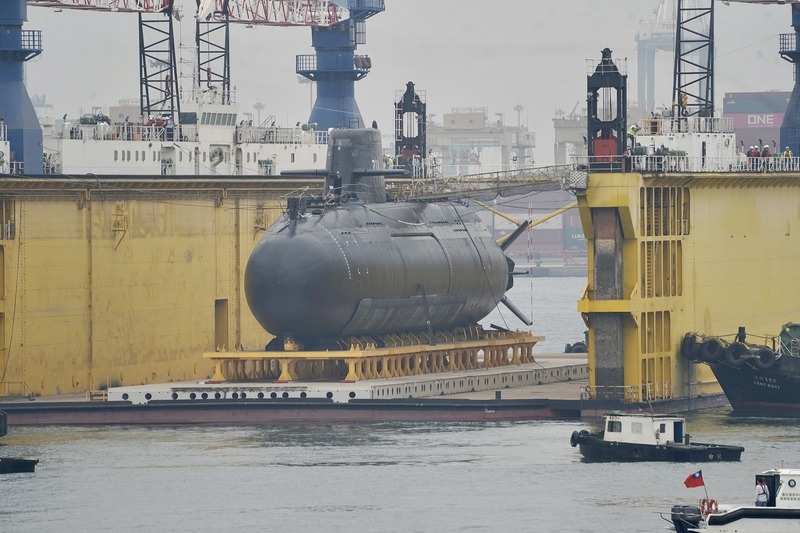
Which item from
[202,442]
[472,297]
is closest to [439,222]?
[472,297]

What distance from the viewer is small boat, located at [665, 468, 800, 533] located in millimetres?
51062

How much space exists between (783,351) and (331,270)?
1707 centimetres

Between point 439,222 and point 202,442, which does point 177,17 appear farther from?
point 202,442

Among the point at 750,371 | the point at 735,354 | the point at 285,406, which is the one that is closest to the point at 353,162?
the point at 285,406

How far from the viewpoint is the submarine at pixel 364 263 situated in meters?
74.6

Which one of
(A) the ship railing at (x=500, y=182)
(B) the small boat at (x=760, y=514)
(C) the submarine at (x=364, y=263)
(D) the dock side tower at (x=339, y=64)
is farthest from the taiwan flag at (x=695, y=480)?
(D) the dock side tower at (x=339, y=64)

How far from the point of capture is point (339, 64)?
121000mm

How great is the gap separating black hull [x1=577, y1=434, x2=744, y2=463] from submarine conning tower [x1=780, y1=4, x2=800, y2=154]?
38141 mm

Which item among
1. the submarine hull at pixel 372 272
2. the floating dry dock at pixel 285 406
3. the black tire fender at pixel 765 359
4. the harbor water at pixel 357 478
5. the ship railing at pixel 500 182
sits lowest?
the harbor water at pixel 357 478

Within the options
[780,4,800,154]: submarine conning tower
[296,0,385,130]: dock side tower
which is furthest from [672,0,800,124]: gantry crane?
[296,0,385,130]: dock side tower

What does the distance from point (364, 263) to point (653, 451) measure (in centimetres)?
1642

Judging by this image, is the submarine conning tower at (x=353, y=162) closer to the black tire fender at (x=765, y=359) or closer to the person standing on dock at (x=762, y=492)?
the black tire fender at (x=765, y=359)

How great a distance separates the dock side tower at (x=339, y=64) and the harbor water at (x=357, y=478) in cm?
5000

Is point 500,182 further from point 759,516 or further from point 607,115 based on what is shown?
point 759,516
